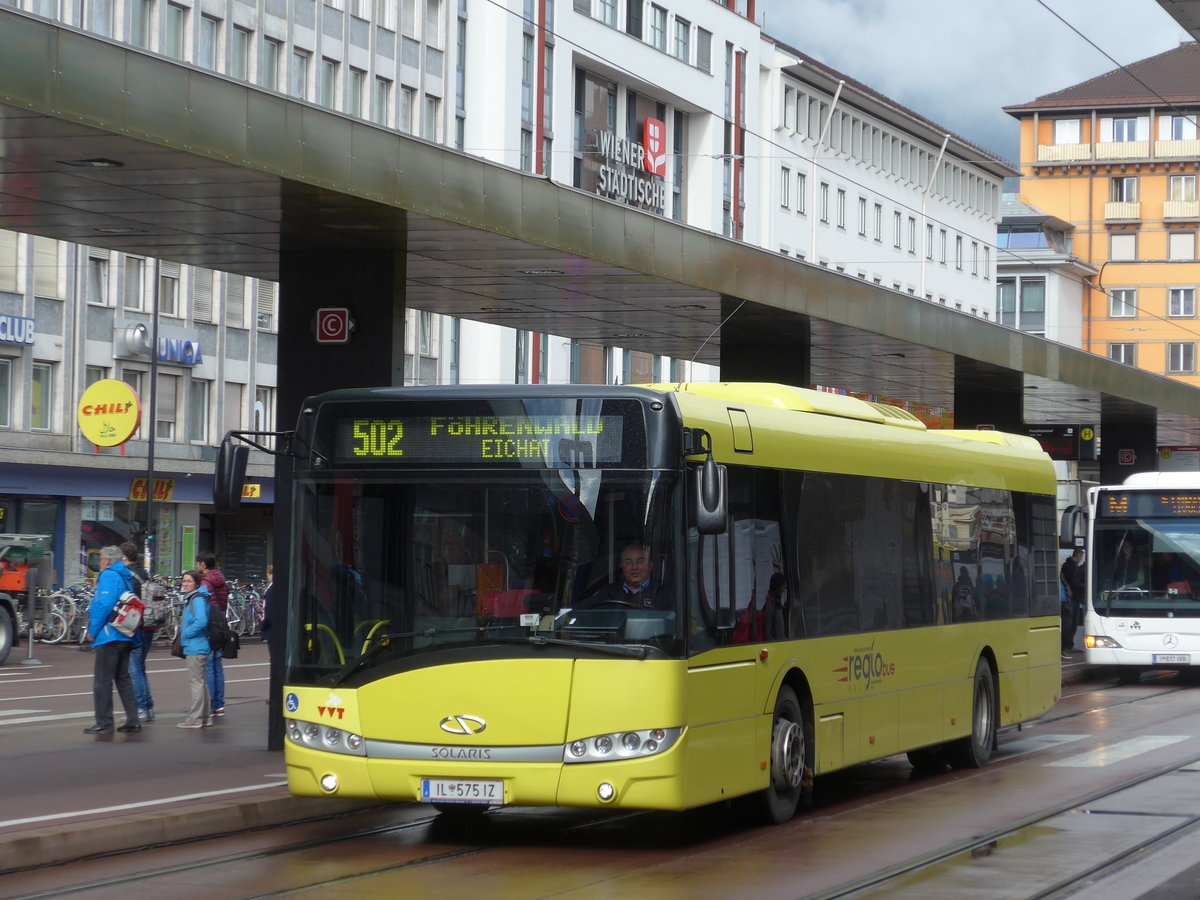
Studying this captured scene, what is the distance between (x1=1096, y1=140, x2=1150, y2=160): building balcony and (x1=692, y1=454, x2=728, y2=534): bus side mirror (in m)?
109

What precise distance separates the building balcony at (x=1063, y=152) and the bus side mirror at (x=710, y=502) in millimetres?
109215

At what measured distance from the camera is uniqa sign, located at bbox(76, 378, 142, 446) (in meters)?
41.8

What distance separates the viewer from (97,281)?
47.4m

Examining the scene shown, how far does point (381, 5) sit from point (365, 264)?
130 ft

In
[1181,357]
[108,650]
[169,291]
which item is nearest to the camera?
[108,650]

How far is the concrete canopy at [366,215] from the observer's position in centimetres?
1234

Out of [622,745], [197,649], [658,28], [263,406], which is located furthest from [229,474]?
[658,28]

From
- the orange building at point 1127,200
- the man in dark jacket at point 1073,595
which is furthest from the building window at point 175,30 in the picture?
the orange building at point 1127,200

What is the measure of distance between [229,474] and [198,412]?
4064 centimetres

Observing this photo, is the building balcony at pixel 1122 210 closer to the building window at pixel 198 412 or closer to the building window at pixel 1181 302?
the building window at pixel 1181 302

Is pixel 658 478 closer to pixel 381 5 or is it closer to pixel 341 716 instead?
pixel 341 716

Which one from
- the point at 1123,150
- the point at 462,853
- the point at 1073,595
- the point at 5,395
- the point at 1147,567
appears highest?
the point at 1123,150

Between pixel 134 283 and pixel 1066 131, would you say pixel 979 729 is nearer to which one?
pixel 134 283

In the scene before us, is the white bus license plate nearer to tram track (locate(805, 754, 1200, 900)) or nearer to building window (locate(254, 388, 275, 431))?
tram track (locate(805, 754, 1200, 900))
